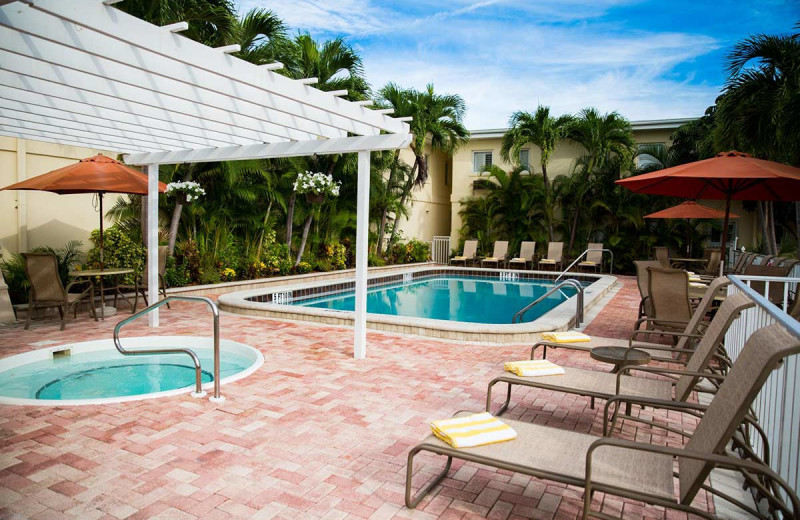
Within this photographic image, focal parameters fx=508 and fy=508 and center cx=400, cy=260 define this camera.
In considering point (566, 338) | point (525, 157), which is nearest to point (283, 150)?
point (566, 338)

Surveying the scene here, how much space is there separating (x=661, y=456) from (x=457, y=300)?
10.7 metres

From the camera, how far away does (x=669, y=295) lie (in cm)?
625

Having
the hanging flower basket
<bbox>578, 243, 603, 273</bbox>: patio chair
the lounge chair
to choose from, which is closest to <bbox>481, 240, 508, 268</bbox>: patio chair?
the lounge chair

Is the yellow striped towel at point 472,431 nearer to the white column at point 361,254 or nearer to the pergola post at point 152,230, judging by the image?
the white column at point 361,254

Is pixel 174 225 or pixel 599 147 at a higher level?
pixel 599 147

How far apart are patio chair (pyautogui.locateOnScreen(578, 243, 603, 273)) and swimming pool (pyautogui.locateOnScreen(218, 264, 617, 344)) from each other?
1646 millimetres

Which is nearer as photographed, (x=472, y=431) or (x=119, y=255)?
(x=472, y=431)

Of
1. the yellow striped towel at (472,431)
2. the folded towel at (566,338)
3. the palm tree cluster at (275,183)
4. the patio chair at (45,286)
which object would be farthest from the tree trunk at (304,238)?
the yellow striped towel at (472,431)

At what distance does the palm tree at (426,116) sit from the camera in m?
17.8

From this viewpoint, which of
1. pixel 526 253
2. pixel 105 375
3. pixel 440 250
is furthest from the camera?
pixel 440 250

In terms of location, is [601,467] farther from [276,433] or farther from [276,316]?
[276,316]

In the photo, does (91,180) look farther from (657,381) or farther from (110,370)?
(657,381)

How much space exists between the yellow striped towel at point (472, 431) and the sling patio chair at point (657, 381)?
61cm

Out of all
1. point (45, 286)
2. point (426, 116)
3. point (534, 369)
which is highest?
point (426, 116)
